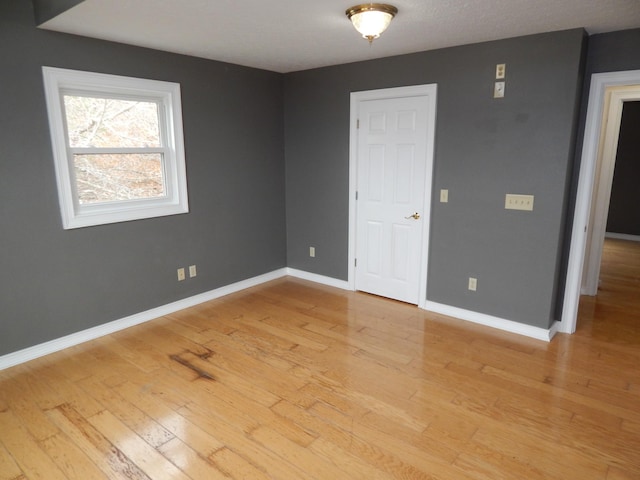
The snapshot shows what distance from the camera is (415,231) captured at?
12.9 feet

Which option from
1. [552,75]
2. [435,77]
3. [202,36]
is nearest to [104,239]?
[202,36]

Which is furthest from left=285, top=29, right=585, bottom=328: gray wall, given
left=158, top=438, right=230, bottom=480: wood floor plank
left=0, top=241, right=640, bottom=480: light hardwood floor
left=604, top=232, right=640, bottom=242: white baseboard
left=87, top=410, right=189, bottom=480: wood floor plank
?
left=604, top=232, right=640, bottom=242: white baseboard

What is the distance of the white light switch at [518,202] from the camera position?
321 cm

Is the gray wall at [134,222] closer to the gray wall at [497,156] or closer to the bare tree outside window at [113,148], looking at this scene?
the bare tree outside window at [113,148]

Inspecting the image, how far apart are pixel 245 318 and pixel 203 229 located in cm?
100

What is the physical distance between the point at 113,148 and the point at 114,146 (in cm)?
5

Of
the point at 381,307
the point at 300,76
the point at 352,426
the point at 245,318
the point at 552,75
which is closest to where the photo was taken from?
the point at 352,426

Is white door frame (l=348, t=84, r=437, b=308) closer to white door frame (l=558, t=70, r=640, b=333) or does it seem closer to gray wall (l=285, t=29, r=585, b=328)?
gray wall (l=285, t=29, r=585, b=328)

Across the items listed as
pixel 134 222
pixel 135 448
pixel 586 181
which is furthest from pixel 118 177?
pixel 586 181

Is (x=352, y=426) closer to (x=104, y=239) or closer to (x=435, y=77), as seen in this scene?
(x=104, y=239)

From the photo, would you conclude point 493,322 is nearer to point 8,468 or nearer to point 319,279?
point 319,279

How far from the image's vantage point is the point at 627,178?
7.03 meters

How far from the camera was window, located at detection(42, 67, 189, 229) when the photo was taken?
3.02 metres

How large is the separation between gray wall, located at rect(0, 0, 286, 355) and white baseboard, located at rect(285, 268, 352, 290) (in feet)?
0.65
